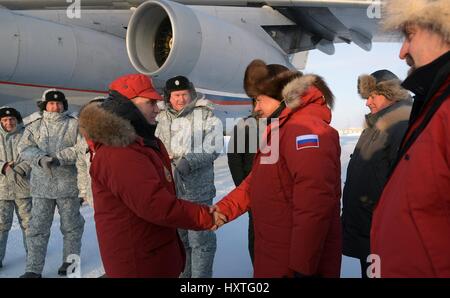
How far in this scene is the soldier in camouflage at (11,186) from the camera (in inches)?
164

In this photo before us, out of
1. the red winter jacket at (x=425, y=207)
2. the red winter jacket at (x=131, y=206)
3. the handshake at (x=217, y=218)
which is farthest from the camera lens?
the handshake at (x=217, y=218)

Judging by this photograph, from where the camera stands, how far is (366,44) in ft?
27.8

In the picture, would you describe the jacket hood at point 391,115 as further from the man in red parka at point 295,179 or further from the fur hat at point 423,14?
the fur hat at point 423,14

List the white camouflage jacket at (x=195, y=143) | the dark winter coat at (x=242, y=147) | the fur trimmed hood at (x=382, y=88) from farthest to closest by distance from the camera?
1. the white camouflage jacket at (x=195, y=143)
2. the dark winter coat at (x=242, y=147)
3. the fur trimmed hood at (x=382, y=88)

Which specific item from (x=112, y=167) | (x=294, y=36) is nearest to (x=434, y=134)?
(x=112, y=167)

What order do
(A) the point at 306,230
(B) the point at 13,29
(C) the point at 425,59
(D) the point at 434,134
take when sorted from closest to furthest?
(D) the point at 434,134
(C) the point at 425,59
(A) the point at 306,230
(B) the point at 13,29

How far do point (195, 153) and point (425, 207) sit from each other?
8.03ft

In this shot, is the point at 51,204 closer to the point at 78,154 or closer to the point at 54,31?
the point at 78,154

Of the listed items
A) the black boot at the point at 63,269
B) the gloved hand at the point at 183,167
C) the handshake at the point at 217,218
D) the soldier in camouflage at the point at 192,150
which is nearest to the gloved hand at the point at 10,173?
the black boot at the point at 63,269

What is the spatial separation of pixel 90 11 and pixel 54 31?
0.84m

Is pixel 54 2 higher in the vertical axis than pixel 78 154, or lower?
higher

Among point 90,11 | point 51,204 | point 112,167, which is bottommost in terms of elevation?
point 51,204

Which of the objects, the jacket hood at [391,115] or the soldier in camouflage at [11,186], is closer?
the jacket hood at [391,115]

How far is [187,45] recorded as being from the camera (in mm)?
5109
